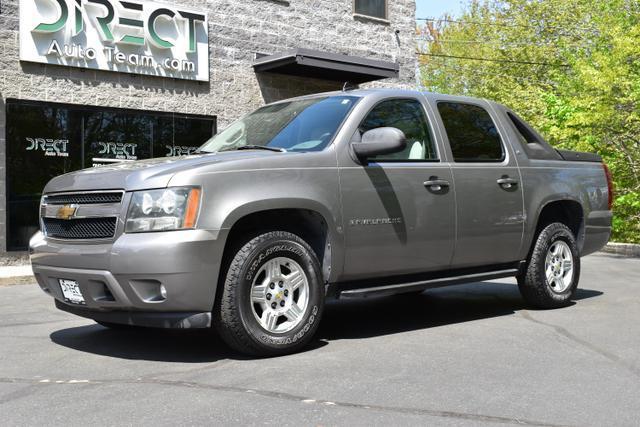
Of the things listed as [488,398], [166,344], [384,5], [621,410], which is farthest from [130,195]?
[384,5]

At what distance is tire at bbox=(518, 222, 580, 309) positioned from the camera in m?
7.38

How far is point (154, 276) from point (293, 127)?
1.79 metres

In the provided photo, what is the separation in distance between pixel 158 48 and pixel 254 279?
10468 millimetres

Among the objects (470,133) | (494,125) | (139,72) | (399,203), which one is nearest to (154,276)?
(399,203)

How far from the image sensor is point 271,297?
5457 millimetres

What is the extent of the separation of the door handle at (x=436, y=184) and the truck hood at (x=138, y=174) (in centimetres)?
132

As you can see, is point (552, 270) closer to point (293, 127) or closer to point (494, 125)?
point (494, 125)

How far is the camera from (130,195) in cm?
518

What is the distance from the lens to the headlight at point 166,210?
16.7 ft

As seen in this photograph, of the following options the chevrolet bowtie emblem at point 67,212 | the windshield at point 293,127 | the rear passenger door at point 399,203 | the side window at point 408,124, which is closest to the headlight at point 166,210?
the chevrolet bowtie emblem at point 67,212

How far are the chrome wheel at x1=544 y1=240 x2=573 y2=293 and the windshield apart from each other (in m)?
2.61

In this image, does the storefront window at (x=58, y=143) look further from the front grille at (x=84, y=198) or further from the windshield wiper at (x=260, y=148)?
the windshield wiper at (x=260, y=148)

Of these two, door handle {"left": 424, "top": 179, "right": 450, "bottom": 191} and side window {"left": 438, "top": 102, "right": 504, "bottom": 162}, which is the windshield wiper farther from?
side window {"left": 438, "top": 102, "right": 504, "bottom": 162}

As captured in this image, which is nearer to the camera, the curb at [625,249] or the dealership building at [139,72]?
Result: the dealership building at [139,72]
